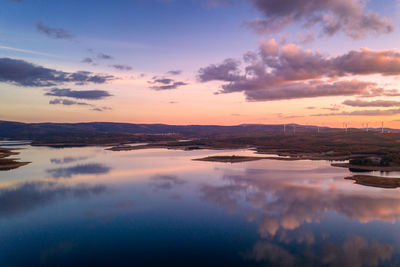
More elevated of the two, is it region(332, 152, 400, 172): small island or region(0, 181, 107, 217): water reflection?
region(332, 152, 400, 172): small island

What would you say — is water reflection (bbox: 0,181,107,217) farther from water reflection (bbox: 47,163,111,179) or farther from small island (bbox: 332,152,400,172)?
small island (bbox: 332,152,400,172)

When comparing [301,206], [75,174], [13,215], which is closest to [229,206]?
[301,206]

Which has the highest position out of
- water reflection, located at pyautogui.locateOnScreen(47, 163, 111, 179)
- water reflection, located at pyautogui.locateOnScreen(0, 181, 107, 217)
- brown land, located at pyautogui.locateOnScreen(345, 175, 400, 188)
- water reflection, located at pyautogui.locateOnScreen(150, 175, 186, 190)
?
brown land, located at pyautogui.locateOnScreen(345, 175, 400, 188)

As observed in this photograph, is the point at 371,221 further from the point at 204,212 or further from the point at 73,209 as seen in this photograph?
the point at 73,209

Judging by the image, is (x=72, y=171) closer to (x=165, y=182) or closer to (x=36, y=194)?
(x=36, y=194)

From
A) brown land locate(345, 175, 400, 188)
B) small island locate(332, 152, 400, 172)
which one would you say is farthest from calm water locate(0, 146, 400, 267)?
small island locate(332, 152, 400, 172)

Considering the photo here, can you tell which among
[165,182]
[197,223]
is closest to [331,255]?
[197,223]
